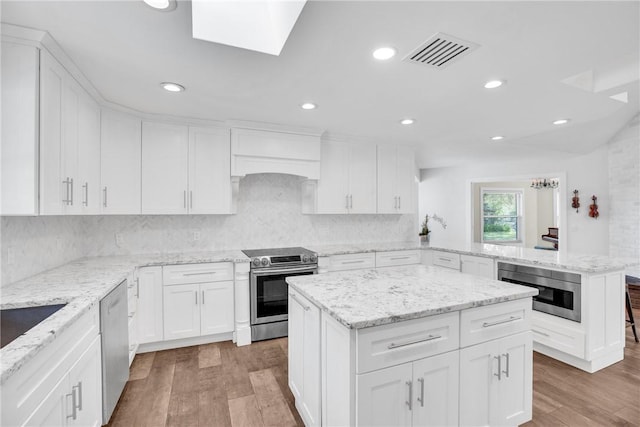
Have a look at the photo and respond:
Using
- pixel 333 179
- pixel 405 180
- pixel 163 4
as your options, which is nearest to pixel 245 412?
pixel 163 4

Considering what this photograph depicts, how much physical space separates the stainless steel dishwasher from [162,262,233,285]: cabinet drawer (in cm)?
68

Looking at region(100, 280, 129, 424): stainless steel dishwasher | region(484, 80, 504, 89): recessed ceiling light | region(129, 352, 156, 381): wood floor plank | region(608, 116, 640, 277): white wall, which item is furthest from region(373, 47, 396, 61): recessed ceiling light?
region(608, 116, 640, 277): white wall

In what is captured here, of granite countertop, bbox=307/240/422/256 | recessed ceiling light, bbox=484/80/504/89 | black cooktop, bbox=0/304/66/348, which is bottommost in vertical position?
black cooktop, bbox=0/304/66/348

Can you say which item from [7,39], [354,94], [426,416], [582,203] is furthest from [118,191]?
[582,203]

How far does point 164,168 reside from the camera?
10.5ft

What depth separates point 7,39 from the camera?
1650 millimetres

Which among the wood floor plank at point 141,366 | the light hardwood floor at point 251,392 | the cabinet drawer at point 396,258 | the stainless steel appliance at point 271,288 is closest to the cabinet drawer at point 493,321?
the light hardwood floor at point 251,392

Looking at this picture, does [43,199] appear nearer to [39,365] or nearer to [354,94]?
[39,365]

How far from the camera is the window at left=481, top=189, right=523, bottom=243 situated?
26.5ft

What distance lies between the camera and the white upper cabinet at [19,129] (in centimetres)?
165

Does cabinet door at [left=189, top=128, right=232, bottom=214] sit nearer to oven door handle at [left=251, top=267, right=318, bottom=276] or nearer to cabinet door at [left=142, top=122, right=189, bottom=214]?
cabinet door at [left=142, top=122, right=189, bottom=214]

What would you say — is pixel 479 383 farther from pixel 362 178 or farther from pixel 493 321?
pixel 362 178

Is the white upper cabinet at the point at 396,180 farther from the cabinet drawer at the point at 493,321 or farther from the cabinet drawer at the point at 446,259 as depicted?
the cabinet drawer at the point at 493,321

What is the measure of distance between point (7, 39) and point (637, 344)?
18.2 feet
